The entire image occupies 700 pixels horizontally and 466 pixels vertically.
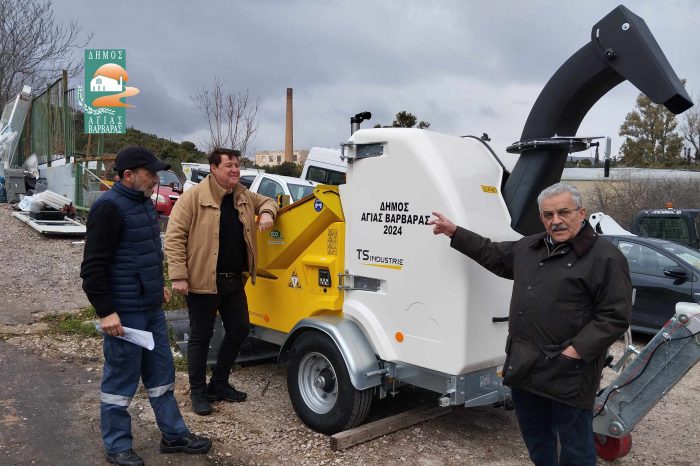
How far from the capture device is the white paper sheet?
3434mm

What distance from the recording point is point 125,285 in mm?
3480

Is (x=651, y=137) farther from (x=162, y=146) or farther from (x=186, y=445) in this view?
(x=186, y=445)

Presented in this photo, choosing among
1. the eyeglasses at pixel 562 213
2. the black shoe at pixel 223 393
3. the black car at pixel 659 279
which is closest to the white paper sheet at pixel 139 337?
the black shoe at pixel 223 393

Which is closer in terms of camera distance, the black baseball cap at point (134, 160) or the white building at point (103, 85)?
the black baseball cap at point (134, 160)

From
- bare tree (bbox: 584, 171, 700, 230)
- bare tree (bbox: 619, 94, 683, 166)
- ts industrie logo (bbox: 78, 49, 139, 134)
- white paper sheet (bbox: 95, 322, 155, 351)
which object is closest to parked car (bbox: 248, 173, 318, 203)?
ts industrie logo (bbox: 78, 49, 139, 134)

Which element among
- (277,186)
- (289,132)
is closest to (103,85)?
(277,186)

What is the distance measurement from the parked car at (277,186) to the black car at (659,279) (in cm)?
602

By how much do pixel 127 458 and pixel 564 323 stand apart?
2690 millimetres

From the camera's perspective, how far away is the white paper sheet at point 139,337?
3.43m

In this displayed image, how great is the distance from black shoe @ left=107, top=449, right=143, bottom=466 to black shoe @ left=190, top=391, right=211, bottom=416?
0.93 meters

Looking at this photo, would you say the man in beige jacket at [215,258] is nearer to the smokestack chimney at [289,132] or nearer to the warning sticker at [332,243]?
the warning sticker at [332,243]

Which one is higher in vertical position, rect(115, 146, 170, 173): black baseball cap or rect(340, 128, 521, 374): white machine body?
rect(115, 146, 170, 173): black baseball cap

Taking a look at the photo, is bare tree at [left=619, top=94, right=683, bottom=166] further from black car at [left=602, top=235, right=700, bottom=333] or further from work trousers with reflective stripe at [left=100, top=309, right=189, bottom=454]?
work trousers with reflective stripe at [left=100, top=309, right=189, bottom=454]

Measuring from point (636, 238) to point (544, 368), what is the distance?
6380 mm
